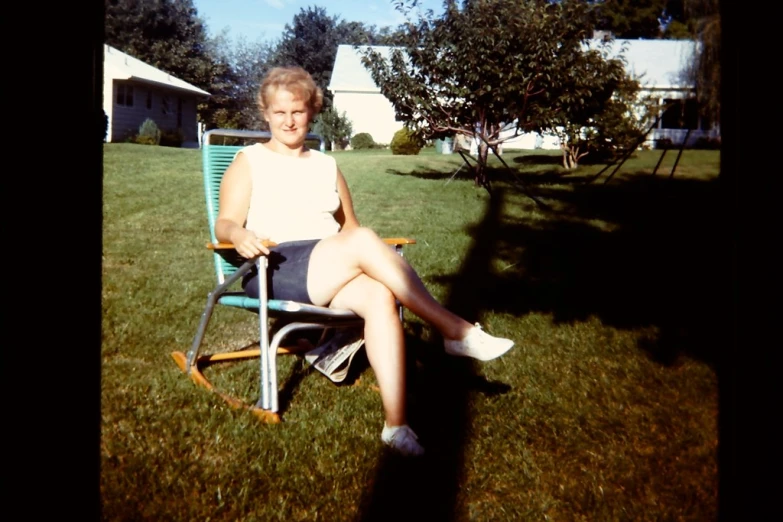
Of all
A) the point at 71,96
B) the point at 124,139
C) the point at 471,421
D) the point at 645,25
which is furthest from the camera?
the point at 645,25

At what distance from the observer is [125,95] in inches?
909

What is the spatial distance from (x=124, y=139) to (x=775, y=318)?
24.2 metres

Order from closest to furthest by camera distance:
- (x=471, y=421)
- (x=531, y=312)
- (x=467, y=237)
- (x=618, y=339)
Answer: (x=471, y=421) → (x=618, y=339) → (x=531, y=312) → (x=467, y=237)

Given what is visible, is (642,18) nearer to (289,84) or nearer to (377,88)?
(377,88)

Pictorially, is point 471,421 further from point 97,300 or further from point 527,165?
point 527,165

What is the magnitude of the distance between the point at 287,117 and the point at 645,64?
1035 inches

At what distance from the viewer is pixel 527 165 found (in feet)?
56.1

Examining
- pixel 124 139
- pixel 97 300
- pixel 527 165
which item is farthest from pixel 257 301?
pixel 124 139

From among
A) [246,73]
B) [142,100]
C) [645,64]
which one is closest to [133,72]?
[142,100]

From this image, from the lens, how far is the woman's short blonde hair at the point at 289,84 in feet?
9.20

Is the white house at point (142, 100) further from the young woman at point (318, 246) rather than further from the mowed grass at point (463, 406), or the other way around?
the young woman at point (318, 246)

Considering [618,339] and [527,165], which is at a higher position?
[527,165]

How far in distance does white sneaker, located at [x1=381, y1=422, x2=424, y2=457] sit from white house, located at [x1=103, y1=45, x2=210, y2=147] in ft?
65.1

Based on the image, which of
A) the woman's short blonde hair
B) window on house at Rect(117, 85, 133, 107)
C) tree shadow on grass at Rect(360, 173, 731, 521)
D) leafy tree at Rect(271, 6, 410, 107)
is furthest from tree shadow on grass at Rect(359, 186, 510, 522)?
leafy tree at Rect(271, 6, 410, 107)
